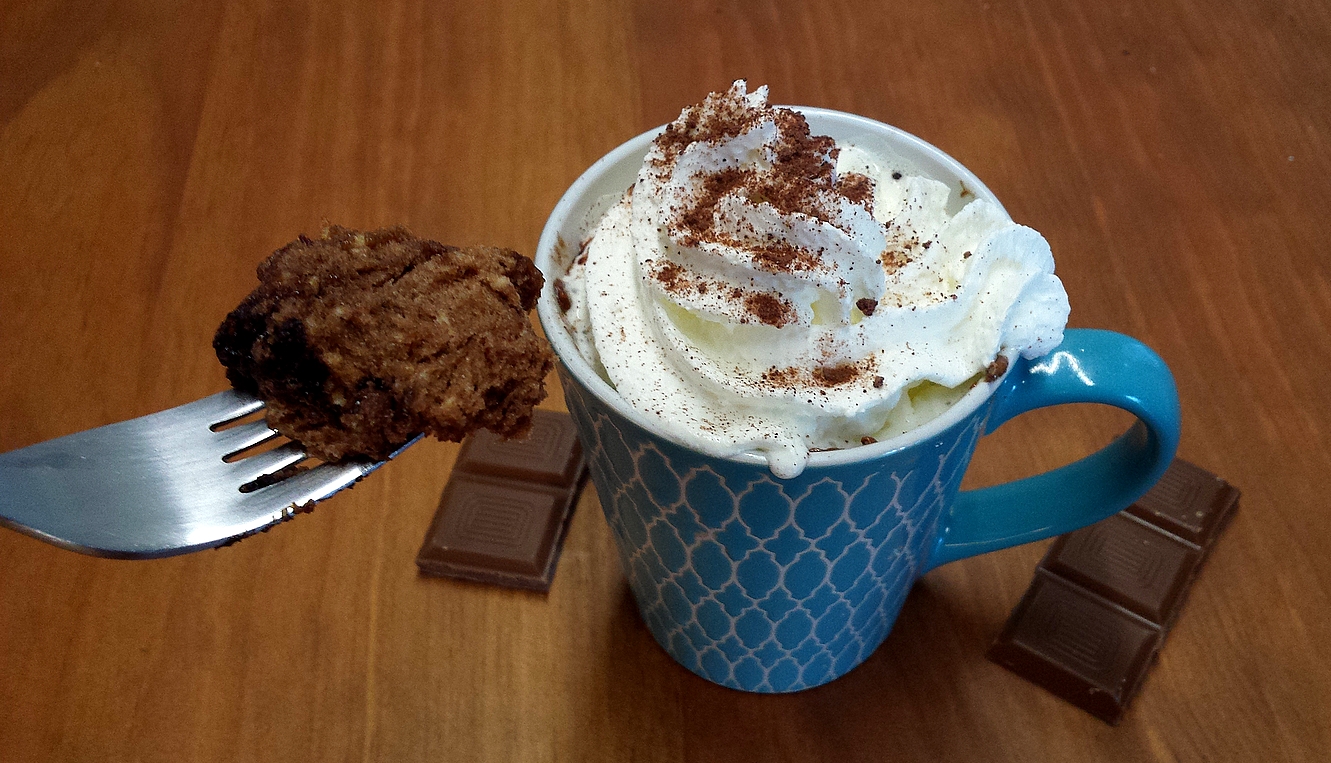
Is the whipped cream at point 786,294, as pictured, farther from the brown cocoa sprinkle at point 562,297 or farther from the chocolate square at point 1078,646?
the chocolate square at point 1078,646

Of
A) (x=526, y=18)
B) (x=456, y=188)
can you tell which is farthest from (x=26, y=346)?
(x=526, y=18)

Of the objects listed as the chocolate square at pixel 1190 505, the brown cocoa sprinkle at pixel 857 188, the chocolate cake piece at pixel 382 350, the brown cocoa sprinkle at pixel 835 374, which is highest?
the brown cocoa sprinkle at pixel 857 188

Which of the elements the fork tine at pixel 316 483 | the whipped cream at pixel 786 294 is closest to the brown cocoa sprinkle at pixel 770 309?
the whipped cream at pixel 786 294

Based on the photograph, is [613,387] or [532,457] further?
[532,457]

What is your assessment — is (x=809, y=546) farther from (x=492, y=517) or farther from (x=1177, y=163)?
(x=1177, y=163)

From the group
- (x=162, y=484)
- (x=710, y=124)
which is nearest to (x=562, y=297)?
(x=710, y=124)

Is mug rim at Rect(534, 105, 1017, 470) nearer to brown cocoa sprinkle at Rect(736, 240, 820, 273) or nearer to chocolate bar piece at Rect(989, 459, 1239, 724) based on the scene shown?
brown cocoa sprinkle at Rect(736, 240, 820, 273)

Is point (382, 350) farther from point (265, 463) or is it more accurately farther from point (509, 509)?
point (509, 509)
